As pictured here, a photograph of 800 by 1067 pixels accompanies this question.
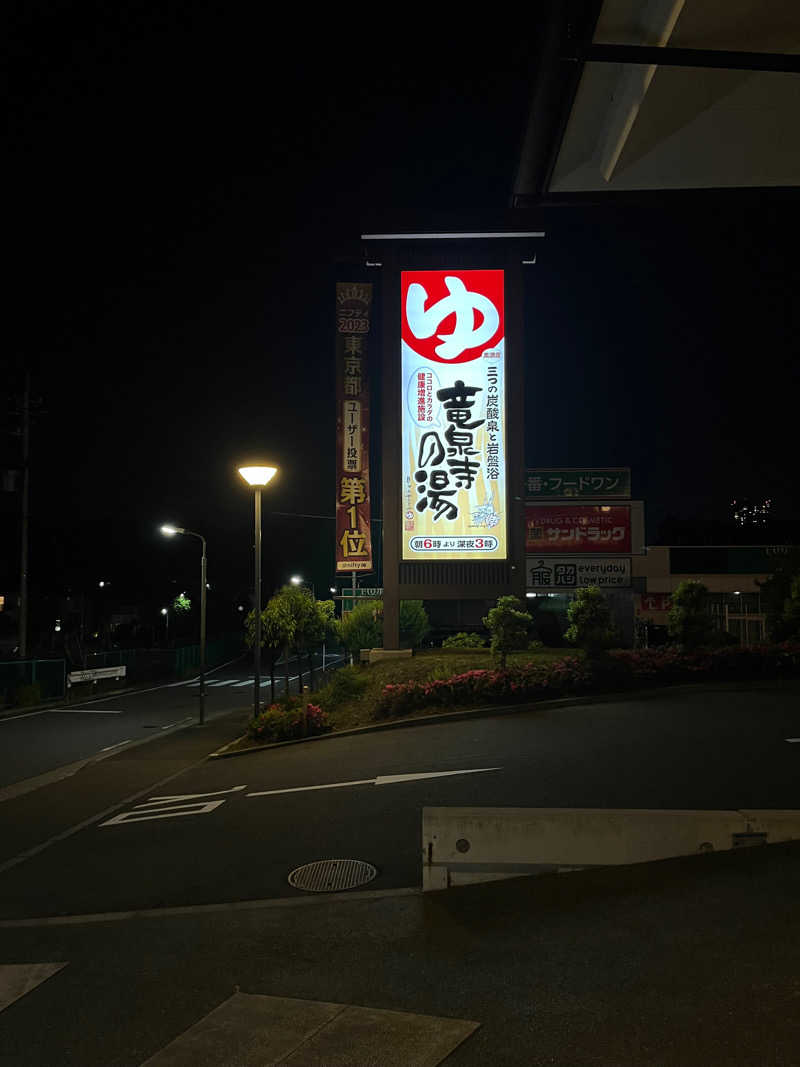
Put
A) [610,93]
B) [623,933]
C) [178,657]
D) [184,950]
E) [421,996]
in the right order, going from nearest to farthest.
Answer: [421,996]
[623,933]
[184,950]
[610,93]
[178,657]

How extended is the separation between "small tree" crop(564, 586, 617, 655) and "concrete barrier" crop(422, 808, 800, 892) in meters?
15.9

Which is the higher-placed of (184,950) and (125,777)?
(184,950)

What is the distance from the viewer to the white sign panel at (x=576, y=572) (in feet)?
157

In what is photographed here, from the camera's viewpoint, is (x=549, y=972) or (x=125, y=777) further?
(x=125, y=777)

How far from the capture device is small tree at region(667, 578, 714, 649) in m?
23.0

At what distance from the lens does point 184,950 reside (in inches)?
253

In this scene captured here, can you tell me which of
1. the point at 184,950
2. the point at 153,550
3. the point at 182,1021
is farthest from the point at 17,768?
the point at 153,550

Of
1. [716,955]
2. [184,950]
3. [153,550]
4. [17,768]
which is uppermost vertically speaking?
[153,550]

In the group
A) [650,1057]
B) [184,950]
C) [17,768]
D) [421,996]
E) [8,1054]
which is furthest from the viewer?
[17,768]

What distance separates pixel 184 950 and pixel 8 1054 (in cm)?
171

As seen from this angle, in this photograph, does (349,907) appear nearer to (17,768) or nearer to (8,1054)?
(8,1054)

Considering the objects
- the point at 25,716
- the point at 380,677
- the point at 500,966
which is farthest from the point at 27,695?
the point at 500,966

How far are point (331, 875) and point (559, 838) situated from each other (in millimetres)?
2623

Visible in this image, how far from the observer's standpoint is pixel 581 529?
48312 millimetres
